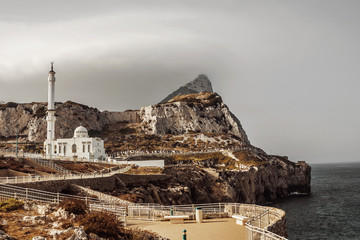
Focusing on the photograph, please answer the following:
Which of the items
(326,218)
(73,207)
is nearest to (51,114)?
(326,218)

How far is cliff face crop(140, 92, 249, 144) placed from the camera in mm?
142875

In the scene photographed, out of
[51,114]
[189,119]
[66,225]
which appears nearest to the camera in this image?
[66,225]

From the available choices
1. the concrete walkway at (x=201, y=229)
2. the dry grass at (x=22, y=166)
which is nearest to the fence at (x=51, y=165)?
the dry grass at (x=22, y=166)

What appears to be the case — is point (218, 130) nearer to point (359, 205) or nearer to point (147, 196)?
point (359, 205)

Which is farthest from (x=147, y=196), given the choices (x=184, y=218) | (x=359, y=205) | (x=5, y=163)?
(x=359, y=205)

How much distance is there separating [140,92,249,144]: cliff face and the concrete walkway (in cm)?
11795

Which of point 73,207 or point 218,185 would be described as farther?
point 218,185

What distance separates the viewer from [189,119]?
146m

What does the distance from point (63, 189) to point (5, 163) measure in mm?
18299

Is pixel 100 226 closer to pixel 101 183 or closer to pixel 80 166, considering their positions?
pixel 101 183

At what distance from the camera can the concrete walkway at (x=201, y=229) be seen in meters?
17.2

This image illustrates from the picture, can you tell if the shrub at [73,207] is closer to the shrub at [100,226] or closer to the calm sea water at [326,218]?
the shrub at [100,226]

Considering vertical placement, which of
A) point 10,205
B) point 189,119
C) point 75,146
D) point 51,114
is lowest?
point 10,205

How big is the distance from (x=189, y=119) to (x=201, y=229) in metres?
127
